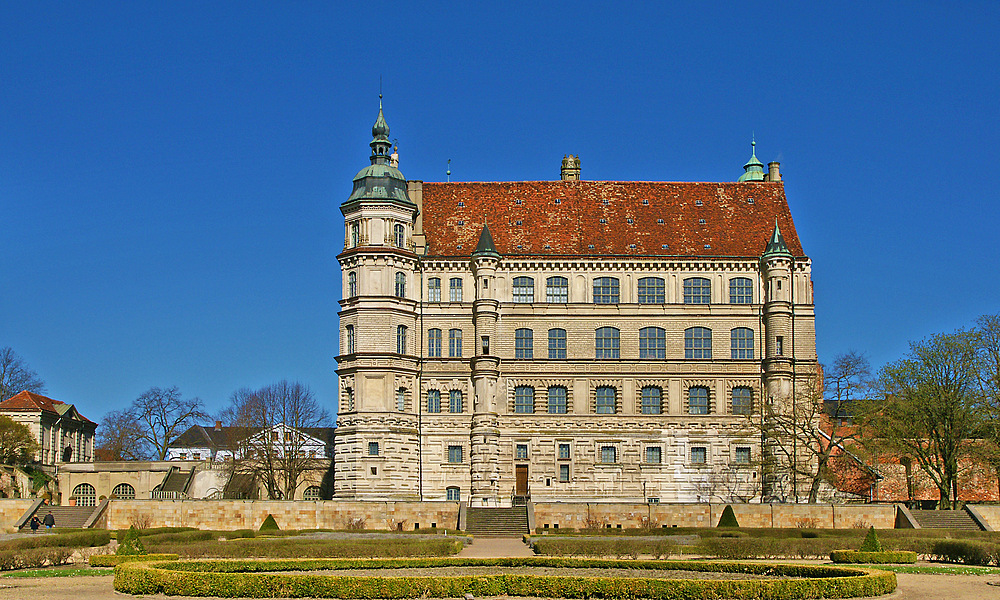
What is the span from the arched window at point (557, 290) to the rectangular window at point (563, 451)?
29.7 ft

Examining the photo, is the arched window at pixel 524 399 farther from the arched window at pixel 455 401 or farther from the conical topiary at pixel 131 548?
the conical topiary at pixel 131 548

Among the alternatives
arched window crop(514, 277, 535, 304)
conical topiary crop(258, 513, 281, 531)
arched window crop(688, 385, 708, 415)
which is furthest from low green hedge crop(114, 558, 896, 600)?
arched window crop(514, 277, 535, 304)

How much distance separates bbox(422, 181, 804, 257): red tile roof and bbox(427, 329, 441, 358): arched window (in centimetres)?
499

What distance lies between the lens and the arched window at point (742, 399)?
77.8 metres

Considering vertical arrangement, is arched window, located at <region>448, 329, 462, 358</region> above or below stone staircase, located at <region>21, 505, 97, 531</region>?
above

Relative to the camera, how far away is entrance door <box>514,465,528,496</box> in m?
76.6

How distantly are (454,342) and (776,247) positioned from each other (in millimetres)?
21171

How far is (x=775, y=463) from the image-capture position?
7212 centimetres

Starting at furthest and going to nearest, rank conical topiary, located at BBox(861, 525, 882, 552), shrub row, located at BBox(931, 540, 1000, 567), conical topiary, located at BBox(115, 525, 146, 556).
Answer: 1. shrub row, located at BBox(931, 540, 1000, 567)
2. conical topiary, located at BBox(861, 525, 882, 552)
3. conical topiary, located at BBox(115, 525, 146, 556)

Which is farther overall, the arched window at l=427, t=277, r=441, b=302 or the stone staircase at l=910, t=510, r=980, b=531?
the arched window at l=427, t=277, r=441, b=302

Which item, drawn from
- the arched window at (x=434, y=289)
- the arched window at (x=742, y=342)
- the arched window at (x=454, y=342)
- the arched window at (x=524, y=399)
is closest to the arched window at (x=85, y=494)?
the arched window at (x=454, y=342)

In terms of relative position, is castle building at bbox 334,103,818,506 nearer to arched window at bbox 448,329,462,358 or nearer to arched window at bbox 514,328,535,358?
arched window at bbox 448,329,462,358

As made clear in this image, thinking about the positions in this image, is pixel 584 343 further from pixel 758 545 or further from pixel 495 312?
pixel 758 545

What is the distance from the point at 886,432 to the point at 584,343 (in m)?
19.0
